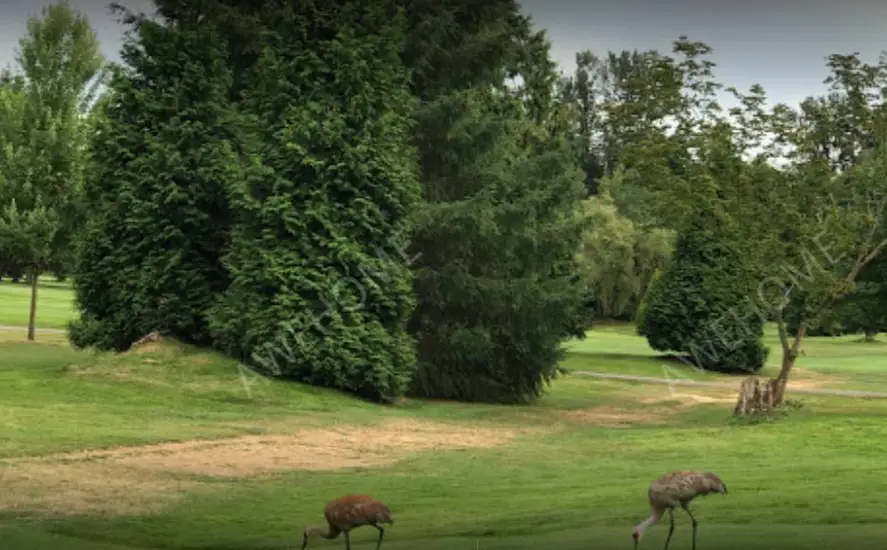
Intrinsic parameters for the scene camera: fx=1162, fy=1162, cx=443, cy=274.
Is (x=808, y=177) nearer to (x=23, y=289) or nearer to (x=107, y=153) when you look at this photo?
(x=107, y=153)

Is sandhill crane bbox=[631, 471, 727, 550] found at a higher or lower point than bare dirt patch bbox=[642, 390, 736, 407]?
higher

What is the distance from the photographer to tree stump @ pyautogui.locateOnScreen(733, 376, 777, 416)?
94.9ft

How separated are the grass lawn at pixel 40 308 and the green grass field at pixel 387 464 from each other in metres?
18.1

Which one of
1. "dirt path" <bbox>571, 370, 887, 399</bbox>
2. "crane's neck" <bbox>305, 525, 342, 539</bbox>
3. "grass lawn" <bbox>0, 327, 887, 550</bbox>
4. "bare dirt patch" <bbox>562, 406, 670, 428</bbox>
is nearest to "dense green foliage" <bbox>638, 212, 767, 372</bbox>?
"dirt path" <bbox>571, 370, 887, 399</bbox>

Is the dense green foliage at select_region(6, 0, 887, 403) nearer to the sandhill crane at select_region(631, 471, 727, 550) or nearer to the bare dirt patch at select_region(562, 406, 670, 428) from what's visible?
the bare dirt patch at select_region(562, 406, 670, 428)

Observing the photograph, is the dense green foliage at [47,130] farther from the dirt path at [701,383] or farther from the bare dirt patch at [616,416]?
the dirt path at [701,383]

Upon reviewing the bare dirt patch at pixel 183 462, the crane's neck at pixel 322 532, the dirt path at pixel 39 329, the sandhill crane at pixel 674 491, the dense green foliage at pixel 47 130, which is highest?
the dense green foliage at pixel 47 130

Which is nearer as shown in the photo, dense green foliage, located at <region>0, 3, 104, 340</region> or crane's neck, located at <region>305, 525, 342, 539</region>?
crane's neck, located at <region>305, 525, 342, 539</region>

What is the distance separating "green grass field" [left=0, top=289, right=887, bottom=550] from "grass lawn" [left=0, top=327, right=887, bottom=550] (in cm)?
6

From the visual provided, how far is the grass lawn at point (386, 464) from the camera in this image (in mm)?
13109

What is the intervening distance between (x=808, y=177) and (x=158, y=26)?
1891 centimetres

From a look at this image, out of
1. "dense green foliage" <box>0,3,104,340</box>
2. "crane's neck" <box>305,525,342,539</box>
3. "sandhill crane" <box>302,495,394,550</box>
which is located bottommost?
"crane's neck" <box>305,525,342,539</box>

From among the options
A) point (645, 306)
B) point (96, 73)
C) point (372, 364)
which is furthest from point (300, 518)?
point (645, 306)

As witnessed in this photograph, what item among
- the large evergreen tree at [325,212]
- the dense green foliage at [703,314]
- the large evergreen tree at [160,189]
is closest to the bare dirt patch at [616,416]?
the large evergreen tree at [325,212]
